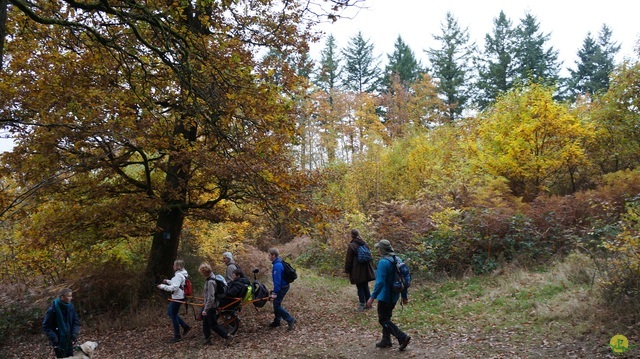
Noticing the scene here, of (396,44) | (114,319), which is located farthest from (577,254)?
(396,44)

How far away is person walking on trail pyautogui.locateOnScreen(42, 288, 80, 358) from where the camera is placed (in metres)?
7.12

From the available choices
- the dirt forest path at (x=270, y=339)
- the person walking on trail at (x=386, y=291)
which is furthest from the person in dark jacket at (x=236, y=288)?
the person walking on trail at (x=386, y=291)

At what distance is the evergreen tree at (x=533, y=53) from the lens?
35.0m

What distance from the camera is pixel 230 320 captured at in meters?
8.95

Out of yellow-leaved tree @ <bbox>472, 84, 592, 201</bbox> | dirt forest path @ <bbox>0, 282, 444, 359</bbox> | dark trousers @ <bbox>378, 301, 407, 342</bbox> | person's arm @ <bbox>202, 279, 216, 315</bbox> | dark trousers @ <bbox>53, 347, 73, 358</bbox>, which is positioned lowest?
dirt forest path @ <bbox>0, 282, 444, 359</bbox>

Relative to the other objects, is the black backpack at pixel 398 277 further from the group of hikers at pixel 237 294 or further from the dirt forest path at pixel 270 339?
the dirt forest path at pixel 270 339

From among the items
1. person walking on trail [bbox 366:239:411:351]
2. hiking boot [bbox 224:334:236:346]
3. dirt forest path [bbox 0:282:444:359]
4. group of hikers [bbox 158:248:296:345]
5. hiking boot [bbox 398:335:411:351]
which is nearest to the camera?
person walking on trail [bbox 366:239:411:351]

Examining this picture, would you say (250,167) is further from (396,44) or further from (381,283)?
(396,44)

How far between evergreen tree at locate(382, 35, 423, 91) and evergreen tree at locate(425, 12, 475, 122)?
314 centimetres

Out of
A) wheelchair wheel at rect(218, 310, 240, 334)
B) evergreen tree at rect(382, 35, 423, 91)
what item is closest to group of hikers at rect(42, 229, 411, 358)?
wheelchair wheel at rect(218, 310, 240, 334)

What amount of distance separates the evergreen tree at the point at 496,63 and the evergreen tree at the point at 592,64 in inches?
300

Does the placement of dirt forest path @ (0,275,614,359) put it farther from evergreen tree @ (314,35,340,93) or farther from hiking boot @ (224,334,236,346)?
evergreen tree @ (314,35,340,93)

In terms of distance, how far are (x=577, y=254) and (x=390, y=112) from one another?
2516 centimetres

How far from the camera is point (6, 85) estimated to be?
806cm
